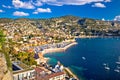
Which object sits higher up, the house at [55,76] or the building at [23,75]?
the building at [23,75]

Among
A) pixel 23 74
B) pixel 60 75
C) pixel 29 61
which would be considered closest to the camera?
pixel 23 74

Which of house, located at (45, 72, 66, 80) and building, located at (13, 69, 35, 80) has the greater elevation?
building, located at (13, 69, 35, 80)

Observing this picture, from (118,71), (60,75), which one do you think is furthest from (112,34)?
(60,75)

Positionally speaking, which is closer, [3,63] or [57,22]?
[3,63]

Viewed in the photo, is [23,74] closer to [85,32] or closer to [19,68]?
[19,68]

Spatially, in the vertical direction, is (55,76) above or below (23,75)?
below

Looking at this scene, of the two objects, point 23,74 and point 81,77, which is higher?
point 23,74

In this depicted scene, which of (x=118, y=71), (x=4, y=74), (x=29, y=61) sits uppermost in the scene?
(x=4, y=74)

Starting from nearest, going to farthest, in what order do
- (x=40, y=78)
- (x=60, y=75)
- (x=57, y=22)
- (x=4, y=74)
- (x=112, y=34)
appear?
(x=4, y=74) → (x=40, y=78) → (x=60, y=75) → (x=112, y=34) → (x=57, y=22)

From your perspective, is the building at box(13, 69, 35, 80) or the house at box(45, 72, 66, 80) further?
the house at box(45, 72, 66, 80)

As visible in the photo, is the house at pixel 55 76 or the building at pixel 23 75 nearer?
the building at pixel 23 75

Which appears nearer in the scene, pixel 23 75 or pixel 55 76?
pixel 23 75
